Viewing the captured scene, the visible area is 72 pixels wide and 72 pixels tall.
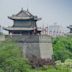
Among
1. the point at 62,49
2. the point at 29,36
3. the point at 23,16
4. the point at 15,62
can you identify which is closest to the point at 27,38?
the point at 29,36

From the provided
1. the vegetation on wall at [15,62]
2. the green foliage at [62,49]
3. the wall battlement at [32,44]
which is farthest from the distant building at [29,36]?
the green foliage at [62,49]

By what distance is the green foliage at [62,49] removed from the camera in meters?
51.6

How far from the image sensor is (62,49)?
2212 inches

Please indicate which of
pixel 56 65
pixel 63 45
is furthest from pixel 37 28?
pixel 63 45

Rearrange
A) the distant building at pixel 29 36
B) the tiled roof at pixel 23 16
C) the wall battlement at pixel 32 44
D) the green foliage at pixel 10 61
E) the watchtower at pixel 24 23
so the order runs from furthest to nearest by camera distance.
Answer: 1. the tiled roof at pixel 23 16
2. the watchtower at pixel 24 23
3. the distant building at pixel 29 36
4. the wall battlement at pixel 32 44
5. the green foliage at pixel 10 61

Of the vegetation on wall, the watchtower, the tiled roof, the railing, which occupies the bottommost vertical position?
the vegetation on wall

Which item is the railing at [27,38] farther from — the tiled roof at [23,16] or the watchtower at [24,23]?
the tiled roof at [23,16]

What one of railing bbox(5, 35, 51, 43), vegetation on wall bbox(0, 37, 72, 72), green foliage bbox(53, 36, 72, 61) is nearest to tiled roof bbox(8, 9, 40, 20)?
railing bbox(5, 35, 51, 43)

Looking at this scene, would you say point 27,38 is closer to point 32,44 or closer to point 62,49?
point 32,44

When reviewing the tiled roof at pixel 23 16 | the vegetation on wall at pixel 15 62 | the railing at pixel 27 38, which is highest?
the tiled roof at pixel 23 16

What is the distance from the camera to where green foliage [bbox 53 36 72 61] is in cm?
5163

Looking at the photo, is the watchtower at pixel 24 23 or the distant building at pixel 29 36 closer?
the distant building at pixel 29 36

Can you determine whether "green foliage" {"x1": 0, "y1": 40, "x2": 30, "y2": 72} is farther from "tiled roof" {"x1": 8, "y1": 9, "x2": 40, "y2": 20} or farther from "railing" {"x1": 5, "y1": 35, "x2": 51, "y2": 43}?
"tiled roof" {"x1": 8, "y1": 9, "x2": 40, "y2": 20}

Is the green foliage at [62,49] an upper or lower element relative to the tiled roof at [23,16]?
lower
